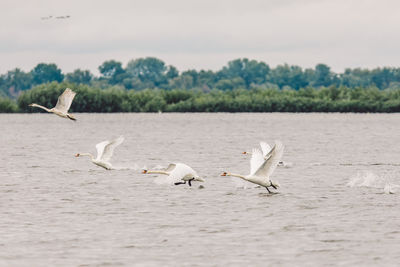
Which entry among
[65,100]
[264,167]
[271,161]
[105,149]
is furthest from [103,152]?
[271,161]

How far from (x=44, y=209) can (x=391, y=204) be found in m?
8.85

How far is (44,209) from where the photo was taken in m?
21.9

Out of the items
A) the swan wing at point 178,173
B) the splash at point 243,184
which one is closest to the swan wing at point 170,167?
the swan wing at point 178,173

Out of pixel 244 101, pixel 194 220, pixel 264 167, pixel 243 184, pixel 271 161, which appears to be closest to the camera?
pixel 194 220

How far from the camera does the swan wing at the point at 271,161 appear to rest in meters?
21.2

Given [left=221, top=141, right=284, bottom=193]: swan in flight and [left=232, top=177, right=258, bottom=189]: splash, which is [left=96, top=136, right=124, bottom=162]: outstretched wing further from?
[left=221, top=141, right=284, bottom=193]: swan in flight

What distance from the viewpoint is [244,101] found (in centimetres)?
11956

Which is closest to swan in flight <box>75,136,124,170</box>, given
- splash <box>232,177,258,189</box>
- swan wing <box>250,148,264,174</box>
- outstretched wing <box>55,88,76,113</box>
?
outstretched wing <box>55,88,76,113</box>

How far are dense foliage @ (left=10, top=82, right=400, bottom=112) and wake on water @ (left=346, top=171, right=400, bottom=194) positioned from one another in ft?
276

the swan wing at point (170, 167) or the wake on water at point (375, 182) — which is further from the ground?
the swan wing at point (170, 167)

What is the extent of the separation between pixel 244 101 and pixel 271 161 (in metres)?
98.0

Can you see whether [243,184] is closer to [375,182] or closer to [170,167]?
[375,182]

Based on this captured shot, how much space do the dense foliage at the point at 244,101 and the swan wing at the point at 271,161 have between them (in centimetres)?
9053

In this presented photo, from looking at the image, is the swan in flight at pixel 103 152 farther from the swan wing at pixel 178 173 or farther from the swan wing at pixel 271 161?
the swan wing at pixel 271 161
